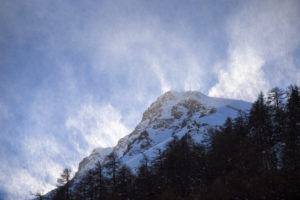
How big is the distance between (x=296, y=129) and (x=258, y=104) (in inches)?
307

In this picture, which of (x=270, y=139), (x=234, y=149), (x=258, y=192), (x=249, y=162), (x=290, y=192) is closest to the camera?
(x=290, y=192)

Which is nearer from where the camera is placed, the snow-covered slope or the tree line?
the tree line

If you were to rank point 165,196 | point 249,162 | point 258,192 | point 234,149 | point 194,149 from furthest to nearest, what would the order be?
point 194,149 < point 234,149 < point 249,162 < point 165,196 < point 258,192

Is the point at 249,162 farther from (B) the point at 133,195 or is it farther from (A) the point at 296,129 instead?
(B) the point at 133,195

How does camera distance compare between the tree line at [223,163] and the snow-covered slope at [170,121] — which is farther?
the snow-covered slope at [170,121]

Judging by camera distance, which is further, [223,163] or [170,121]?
[170,121]

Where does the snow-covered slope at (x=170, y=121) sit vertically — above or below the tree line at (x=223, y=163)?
above

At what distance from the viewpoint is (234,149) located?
24.9 meters

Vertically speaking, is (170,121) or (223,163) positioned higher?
(170,121)

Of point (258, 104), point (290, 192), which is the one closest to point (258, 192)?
point (290, 192)

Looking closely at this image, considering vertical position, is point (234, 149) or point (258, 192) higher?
point (234, 149)

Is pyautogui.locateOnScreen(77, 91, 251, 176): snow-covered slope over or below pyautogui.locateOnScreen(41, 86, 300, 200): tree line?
over

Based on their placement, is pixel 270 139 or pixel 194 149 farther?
pixel 194 149

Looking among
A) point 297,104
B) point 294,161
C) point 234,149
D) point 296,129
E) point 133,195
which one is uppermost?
point 297,104
